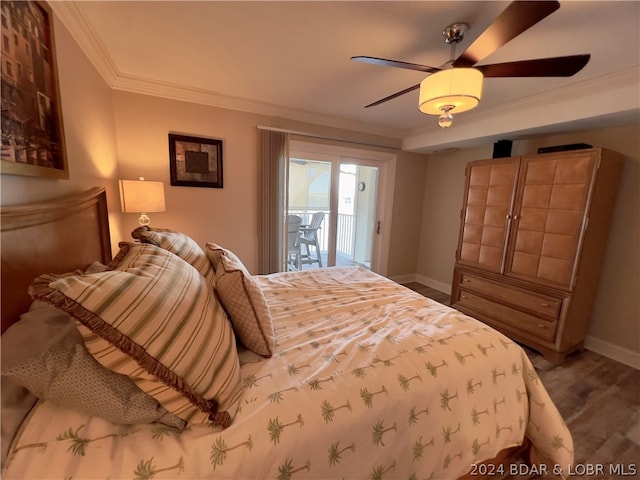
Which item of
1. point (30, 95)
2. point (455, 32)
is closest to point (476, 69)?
point (455, 32)

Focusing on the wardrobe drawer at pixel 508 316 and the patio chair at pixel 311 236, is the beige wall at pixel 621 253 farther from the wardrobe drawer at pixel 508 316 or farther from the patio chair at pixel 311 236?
the patio chair at pixel 311 236

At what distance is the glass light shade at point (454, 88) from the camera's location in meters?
1.30

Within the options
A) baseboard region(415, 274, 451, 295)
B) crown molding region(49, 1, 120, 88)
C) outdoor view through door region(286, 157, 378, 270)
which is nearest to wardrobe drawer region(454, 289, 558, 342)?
baseboard region(415, 274, 451, 295)

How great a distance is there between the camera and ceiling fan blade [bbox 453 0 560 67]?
934 mm

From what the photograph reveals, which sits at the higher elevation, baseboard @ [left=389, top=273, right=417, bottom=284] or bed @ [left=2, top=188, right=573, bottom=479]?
bed @ [left=2, top=188, right=573, bottom=479]

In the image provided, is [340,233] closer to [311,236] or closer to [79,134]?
[311,236]

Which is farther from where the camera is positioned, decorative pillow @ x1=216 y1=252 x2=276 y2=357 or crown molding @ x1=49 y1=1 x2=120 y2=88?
crown molding @ x1=49 y1=1 x2=120 y2=88

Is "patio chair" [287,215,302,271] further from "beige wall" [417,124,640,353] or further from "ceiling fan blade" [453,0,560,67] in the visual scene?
"beige wall" [417,124,640,353]

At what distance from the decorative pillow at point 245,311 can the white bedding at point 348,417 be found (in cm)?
7

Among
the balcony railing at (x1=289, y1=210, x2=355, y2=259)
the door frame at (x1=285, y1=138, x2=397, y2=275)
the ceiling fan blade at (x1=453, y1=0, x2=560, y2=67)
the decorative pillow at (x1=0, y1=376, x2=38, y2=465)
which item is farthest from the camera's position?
the balcony railing at (x1=289, y1=210, x2=355, y2=259)

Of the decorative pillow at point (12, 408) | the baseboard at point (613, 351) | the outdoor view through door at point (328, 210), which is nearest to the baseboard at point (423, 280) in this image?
the outdoor view through door at point (328, 210)

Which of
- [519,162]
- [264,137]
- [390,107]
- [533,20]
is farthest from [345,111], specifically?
[533,20]

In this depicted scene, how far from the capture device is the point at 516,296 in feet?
8.30

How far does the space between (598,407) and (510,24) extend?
2.49 m
